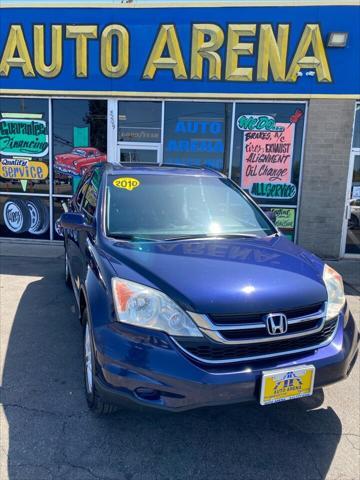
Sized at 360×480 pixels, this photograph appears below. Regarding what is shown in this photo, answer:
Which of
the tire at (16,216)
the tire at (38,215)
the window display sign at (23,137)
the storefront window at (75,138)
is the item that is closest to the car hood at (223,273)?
the storefront window at (75,138)

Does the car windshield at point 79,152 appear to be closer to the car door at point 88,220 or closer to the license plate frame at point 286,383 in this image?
the car door at point 88,220

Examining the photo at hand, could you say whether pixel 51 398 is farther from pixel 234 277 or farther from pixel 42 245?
pixel 42 245

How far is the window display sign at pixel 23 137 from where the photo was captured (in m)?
8.83

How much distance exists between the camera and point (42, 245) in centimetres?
891

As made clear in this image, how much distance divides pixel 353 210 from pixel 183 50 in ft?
15.0

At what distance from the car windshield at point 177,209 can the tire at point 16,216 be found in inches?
238

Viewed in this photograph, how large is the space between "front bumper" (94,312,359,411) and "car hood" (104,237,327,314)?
29cm

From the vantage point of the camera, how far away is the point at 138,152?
8.66 m

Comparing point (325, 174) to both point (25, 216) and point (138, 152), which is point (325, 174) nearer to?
point (138, 152)

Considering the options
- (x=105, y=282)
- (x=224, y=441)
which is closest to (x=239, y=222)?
(x=105, y=282)

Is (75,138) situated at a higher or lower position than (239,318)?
higher

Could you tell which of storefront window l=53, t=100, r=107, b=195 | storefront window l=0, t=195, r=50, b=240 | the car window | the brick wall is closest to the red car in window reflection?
storefront window l=53, t=100, r=107, b=195

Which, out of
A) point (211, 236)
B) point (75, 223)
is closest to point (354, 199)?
point (211, 236)

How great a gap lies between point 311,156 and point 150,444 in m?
6.79
